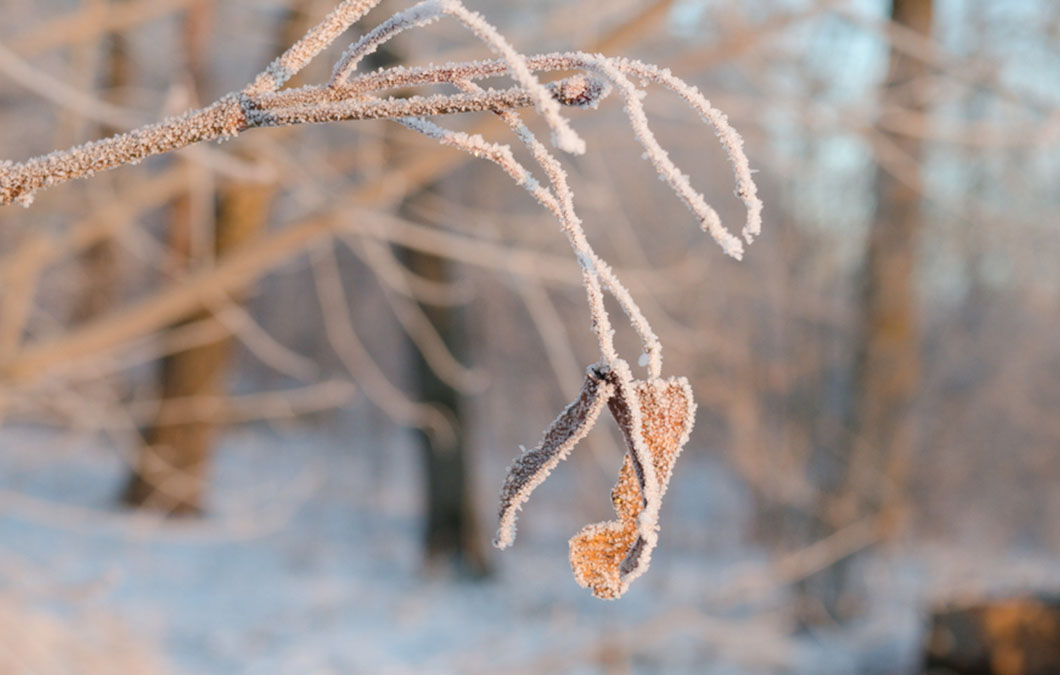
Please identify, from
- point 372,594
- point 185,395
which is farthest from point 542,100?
point 185,395

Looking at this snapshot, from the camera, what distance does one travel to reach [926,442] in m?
13.0

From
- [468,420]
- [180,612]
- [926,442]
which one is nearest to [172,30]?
[468,420]

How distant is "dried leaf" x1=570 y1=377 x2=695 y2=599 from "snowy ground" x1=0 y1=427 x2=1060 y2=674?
8.68 ft

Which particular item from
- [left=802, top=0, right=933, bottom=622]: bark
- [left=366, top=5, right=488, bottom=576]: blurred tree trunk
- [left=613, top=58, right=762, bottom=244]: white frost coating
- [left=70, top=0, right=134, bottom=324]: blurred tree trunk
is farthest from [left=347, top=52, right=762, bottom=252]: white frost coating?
[left=70, top=0, right=134, bottom=324]: blurred tree trunk

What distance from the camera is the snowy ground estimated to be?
3.73m

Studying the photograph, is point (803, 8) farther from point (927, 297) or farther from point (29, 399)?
point (927, 297)

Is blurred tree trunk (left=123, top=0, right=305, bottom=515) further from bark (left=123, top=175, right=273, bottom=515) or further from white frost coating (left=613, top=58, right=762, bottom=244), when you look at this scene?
white frost coating (left=613, top=58, right=762, bottom=244)

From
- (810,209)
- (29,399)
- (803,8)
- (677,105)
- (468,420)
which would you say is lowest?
(29,399)

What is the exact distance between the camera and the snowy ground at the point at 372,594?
147 inches

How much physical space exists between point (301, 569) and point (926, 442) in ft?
28.0

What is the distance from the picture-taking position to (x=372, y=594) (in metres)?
8.30

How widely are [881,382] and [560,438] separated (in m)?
7.12

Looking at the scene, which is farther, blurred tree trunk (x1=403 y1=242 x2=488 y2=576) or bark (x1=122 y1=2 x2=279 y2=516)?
bark (x1=122 y1=2 x2=279 y2=516)

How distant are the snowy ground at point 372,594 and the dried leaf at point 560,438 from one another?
2.69 m
